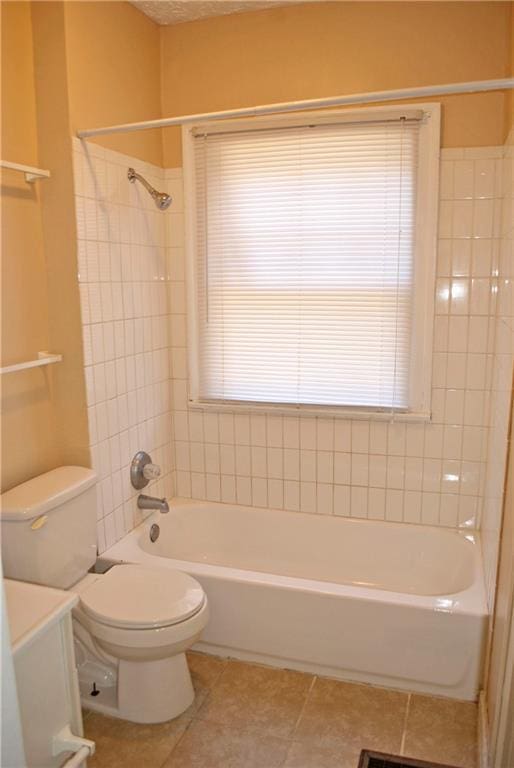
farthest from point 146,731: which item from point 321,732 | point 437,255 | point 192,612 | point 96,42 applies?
point 96,42

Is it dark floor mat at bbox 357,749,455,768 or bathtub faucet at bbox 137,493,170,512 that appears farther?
bathtub faucet at bbox 137,493,170,512

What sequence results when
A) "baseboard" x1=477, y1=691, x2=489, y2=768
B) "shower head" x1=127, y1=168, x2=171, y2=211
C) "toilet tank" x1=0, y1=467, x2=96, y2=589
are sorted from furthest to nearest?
1. "shower head" x1=127, y1=168, x2=171, y2=211
2. "toilet tank" x1=0, y1=467, x2=96, y2=589
3. "baseboard" x1=477, y1=691, x2=489, y2=768

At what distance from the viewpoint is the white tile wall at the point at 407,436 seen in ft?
8.23

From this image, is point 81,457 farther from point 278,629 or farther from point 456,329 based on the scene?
point 456,329

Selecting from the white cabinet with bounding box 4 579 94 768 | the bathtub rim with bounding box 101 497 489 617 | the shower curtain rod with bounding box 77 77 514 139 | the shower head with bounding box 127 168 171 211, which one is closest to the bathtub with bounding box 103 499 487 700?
the bathtub rim with bounding box 101 497 489 617

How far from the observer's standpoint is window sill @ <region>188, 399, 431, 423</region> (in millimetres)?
2703

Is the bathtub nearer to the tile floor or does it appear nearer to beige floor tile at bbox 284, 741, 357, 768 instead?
the tile floor

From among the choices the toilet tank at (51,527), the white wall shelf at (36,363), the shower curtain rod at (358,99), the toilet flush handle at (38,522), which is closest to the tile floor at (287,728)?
the toilet tank at (51,527)

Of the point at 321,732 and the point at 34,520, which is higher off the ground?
the point at 34,520

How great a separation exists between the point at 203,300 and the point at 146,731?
6.16 feet

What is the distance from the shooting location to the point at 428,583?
2686 millimetres

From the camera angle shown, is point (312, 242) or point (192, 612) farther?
point (312, 242)

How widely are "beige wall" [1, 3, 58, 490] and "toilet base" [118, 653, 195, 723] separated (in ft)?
2.70

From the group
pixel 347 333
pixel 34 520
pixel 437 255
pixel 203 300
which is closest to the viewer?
pixel 34 520
